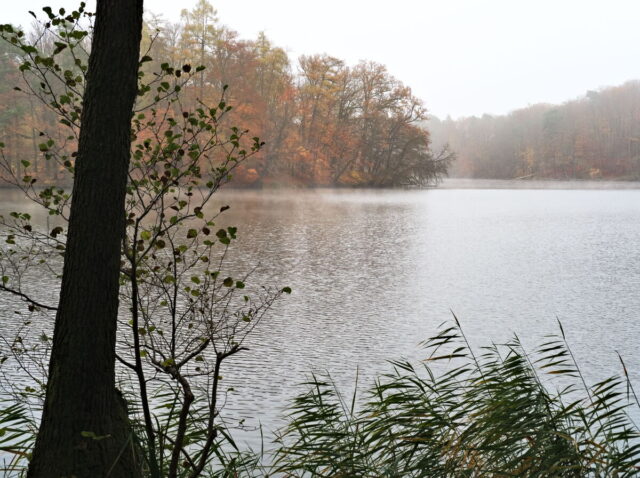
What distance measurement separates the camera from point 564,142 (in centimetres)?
8581

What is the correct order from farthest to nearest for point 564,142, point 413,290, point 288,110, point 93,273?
point 564,142 → point 288,110 → point 413,290 → point 93,273

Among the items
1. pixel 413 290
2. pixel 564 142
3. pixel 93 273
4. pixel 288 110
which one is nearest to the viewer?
pixel 93 273

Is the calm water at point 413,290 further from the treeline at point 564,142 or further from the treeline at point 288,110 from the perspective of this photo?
the treeline at point 564,142

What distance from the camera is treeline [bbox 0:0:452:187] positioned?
1490 inches

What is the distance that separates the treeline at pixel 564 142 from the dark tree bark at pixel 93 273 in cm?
8234

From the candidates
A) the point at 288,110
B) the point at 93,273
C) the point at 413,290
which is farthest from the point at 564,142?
the point at 93,273

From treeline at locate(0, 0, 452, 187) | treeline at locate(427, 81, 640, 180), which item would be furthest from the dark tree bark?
treeline at locate(427, 81, 640, 180)

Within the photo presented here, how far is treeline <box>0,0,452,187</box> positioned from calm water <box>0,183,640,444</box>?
54.8ft

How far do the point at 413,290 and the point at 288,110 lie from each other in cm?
3497

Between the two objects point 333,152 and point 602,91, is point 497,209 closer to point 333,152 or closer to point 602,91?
point 333,152

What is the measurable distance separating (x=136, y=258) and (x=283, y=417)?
6.23 feet

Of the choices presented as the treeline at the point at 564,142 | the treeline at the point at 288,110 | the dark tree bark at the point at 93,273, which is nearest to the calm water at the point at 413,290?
the dark tree bark at the point at 93,273

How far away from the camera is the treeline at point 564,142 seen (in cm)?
8350

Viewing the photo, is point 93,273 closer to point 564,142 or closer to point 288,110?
point 288,110
